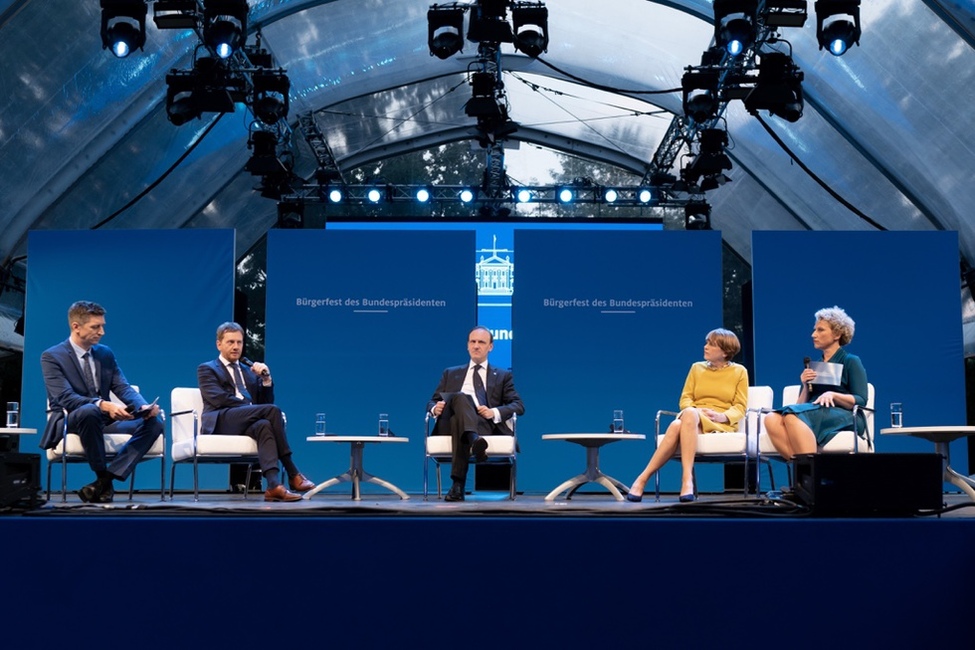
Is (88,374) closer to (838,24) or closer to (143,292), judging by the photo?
(143,292)

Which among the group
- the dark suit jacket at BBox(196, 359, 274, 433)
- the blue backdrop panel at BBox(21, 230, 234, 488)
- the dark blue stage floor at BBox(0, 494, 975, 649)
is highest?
the blue backdrop panel at BBox(21, 230, 234, 488)

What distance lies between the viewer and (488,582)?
134 inches

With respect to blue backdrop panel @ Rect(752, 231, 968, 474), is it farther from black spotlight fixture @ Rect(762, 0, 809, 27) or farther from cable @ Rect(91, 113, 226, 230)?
cable @ Rect(91, 113, 226, 230)

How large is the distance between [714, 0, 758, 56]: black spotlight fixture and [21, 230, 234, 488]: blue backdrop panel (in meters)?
4.18

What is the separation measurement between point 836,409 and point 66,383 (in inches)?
173

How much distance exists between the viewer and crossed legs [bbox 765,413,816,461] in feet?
20.3

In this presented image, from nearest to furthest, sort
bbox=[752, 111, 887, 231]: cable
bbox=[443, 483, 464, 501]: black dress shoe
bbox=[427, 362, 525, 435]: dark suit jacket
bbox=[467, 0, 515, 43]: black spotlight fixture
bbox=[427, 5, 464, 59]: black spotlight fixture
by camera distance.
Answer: bbox=[443, 483, 464, 501]: black dress shoe
bbox=[427, 362, 525, 435]: dark suit jacket
bbox=[467, 0, 515, 43]: black spotlight fixture
bbox=[427, 5, 464, 59]: black spotlight fixture
bbox=[752, 111, 887, 231]: cable

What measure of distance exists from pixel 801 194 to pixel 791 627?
9.68 meters

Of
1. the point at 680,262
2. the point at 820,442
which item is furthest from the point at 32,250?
the point at 820,442

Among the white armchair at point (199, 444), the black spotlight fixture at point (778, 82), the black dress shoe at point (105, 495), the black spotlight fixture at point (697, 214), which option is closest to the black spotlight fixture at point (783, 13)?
the black spotlight fixture at point (778, 82)

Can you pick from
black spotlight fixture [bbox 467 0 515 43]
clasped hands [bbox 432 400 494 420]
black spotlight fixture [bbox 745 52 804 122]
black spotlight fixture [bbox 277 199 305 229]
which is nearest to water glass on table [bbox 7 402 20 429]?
clasped hands [bbox 432 400 494 420]

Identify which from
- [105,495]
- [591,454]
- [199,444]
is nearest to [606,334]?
[591,454]

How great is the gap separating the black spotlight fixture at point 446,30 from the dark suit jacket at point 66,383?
364cm

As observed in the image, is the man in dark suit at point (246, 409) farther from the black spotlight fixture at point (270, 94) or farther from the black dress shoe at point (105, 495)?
the black spotlight fixture at point (270, 94)
